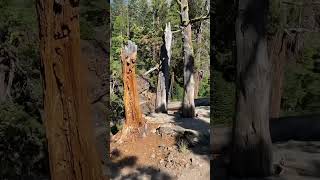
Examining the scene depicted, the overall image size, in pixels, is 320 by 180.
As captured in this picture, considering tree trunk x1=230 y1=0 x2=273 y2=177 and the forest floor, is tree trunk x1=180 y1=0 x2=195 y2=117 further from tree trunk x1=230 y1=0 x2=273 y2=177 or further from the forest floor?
tree trunk x1=230 y1=0 x2=273 y2=177

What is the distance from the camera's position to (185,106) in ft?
30.6

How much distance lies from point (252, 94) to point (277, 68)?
439 millimetres

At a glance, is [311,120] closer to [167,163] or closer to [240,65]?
[240,65]

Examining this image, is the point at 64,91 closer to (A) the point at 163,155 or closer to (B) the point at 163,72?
(A) the point at 163,155

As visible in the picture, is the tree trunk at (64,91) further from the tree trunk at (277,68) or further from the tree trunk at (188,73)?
the tree trunk at (188,73)

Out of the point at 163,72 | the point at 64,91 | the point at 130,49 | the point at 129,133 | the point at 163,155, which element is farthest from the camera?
the point at 163,72

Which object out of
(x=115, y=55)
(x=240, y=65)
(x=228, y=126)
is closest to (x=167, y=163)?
(x=228, y=126)

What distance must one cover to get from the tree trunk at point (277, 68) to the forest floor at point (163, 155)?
6.79ft

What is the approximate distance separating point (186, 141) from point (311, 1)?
3.37 metres

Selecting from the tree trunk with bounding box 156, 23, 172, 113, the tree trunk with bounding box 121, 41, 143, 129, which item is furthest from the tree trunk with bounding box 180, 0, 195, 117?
the tree trunk with bounding box 121, 41, 143, 129

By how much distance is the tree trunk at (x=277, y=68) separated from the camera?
Answer: 404cm

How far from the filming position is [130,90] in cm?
756

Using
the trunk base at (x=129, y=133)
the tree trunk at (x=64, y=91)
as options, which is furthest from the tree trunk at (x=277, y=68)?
the trunk base at (x=129, y=133)

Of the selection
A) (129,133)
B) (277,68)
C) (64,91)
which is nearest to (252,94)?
(277,68)
